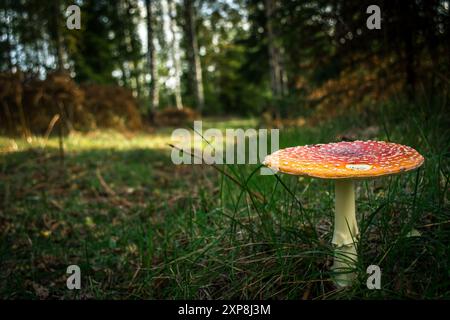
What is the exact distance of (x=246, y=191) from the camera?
2346 mm

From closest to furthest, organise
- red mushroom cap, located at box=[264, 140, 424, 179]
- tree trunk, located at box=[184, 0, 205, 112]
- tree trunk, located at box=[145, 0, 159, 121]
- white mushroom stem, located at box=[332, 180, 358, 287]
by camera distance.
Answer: red mushroom cap, located at box=[264, 140, 424, 179], white mushroom stem, located at box=[332, 180, 358, 287], tree trunk, located at box=[145, 0, 159, 121], tree trunk, located at box=[184, 0, 205, 112]

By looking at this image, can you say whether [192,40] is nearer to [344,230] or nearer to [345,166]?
[344,230]

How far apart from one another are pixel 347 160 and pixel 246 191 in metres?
1.13

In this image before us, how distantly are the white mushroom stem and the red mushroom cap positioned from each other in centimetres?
14

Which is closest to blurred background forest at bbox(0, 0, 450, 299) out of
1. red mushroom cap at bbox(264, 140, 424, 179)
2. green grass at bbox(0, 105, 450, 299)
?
green grass at bbox(0, 105, 450, 299)

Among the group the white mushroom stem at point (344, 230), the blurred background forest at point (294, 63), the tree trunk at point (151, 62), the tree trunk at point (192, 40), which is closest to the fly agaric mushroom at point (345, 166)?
the white mushroom stem at point (344, 230)

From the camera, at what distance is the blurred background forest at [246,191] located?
5.24ft

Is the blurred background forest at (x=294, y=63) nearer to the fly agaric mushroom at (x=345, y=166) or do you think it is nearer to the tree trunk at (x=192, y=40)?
the tree trunk at (x=192, y=40)

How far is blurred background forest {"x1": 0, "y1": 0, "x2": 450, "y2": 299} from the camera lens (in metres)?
1.60

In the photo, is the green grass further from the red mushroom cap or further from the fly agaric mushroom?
the red mushroom cap

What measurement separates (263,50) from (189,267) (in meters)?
11.7

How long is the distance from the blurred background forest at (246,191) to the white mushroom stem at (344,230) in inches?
1.9

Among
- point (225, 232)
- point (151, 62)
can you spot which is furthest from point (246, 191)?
point (151, 62)

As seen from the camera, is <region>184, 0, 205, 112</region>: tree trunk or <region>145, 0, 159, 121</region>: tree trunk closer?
<region>145, 0, 159, 121</region>: tree trunk
